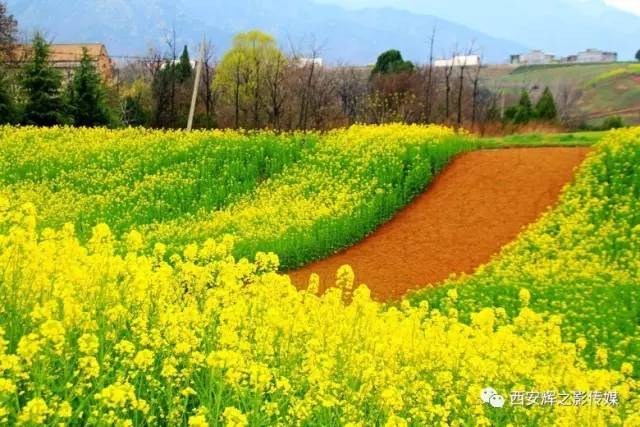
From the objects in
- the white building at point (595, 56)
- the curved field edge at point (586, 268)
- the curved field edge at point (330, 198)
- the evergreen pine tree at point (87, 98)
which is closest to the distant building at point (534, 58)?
the white building at point (595, 56)

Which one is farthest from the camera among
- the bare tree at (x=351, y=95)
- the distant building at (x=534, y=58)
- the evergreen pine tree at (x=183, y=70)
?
the distant building at (x=534, y=58)

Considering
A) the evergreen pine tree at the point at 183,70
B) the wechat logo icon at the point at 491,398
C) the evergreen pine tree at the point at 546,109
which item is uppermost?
the evergreen pine tree at the point at 183,70

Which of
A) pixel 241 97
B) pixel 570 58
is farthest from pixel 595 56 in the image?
pixel 241 97

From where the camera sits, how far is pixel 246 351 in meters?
4.30

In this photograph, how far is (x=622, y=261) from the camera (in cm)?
1173

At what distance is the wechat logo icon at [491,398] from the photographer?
435 centimetres

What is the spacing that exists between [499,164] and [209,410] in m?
14.5

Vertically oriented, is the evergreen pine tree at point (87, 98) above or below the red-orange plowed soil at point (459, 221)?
above

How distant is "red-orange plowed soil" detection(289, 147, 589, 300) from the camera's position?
42.5ft

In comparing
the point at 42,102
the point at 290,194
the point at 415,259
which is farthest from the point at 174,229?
the point at 42,102

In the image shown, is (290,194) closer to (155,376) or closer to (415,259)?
(415,259)

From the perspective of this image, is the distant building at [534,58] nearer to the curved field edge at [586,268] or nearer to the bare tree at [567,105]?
the bare tree at [567,105]

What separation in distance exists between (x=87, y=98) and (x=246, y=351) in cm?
2780

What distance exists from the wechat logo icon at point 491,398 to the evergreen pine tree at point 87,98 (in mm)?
27737
